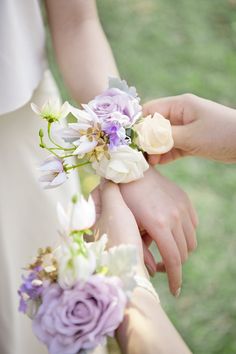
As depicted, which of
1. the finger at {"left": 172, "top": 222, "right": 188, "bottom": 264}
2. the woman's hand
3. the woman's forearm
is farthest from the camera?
the finger at {"left": 172, "top": 222, "right": 188, "bottom": 264}

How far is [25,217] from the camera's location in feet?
5.11

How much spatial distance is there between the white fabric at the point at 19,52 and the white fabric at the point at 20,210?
0.10 m

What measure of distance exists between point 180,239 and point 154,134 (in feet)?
0.76

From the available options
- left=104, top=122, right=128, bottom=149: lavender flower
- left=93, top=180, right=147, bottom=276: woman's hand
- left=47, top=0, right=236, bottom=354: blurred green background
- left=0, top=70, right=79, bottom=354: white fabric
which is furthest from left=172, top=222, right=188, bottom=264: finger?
left=47, top=0, right=236, bottom=354: blurred green background

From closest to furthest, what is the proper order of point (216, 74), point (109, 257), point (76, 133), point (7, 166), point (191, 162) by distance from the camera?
1. point (109, 257)
2. point (76, 133)
3. point (7, 166)
4. point (191, 162)
5. point (216, 74)

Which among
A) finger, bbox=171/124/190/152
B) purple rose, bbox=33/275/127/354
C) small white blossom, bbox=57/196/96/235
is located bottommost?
finger, bbox=171/124/190/152

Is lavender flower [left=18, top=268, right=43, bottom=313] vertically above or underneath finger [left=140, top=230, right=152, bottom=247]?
above

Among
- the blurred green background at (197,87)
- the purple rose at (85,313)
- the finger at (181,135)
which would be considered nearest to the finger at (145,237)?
the finger at (181,135)

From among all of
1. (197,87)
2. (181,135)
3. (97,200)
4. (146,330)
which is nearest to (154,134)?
(181,135)

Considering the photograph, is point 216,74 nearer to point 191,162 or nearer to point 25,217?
point 191,162

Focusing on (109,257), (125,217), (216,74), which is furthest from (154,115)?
(216,74)

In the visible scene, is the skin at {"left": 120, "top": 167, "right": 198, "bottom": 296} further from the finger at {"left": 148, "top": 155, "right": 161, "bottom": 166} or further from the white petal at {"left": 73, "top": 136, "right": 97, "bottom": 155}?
the white petal at {"left": 73, "top": 136, "right": 97, "bottom": 155}

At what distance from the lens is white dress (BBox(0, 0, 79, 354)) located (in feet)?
4.47

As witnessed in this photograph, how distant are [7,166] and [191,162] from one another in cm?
156
